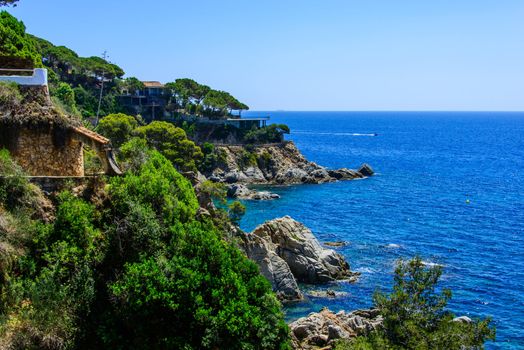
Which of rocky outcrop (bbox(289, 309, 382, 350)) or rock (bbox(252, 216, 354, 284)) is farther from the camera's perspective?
rock (bbox(252, 216, 354, 284))

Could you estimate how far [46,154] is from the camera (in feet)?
76.6

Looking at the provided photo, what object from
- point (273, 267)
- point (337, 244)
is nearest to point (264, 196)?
point (337, 244)

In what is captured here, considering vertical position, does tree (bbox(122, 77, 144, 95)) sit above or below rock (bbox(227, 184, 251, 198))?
above

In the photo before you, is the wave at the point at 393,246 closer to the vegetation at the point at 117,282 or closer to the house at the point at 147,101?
the vegetation at the point at 117,282

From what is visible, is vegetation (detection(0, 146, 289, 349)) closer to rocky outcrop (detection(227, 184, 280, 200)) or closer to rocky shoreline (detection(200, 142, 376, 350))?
rocky shoreline (detection(200, 142, 376, 350))

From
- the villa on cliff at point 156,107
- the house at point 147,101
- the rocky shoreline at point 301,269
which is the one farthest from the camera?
the house at point 147,101

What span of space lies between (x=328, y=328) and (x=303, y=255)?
15.7 meters

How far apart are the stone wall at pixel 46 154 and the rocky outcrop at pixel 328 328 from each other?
1345cm

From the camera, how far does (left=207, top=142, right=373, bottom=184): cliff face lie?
89.5 metres

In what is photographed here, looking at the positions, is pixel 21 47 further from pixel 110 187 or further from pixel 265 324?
pixel 265 324

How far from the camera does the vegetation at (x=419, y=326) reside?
61.8 feet

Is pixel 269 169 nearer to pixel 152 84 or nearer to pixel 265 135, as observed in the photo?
pixel 265 135

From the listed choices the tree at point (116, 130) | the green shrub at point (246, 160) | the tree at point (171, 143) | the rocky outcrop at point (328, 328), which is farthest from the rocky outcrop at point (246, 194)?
the rocky outcrop at point (328, 328)

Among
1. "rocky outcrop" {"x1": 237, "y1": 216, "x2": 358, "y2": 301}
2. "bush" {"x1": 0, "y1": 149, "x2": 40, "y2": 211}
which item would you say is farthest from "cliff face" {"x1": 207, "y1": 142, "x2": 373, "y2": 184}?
"bush" {"x1": 0, "y1": 149, "x2": 40, "y2": 211}
